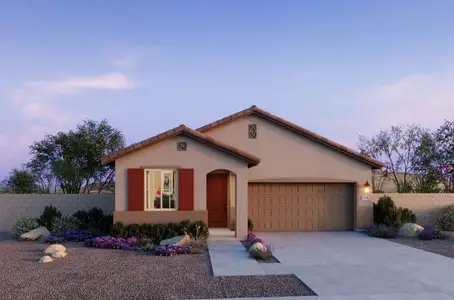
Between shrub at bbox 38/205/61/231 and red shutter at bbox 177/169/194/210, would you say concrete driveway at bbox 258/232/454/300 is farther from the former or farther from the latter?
shrub at bbox 38/205/61/231

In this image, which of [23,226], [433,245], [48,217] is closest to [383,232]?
[433,245]

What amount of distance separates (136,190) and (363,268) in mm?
7999

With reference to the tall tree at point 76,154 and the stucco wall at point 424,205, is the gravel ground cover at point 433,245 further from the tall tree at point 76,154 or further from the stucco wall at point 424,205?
the tall tree at point 76,154

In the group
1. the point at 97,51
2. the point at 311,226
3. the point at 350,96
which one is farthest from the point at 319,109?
the point at 97,51

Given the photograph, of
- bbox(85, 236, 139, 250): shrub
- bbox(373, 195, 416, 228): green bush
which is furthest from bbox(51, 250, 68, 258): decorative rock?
bbox(373, 195, 416, 228): green bush

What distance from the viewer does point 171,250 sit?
13188 millimetres

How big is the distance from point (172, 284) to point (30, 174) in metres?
20.4

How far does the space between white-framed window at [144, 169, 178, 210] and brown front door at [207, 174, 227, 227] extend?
3.01 metres

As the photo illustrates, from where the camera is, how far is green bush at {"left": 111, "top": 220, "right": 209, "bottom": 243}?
15.4m

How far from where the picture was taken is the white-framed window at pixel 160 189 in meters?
16.1

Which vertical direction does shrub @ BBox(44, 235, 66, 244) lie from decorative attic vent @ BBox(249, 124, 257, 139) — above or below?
below

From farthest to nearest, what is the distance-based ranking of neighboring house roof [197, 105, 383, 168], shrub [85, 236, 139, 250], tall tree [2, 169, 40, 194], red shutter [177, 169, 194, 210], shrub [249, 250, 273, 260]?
1. tall tree [2, 169, 40, 194]
2. neighboring house roof [197, 105, 383, 168]
3. red shutter [177, 169, 194, 210]
4. shrub [85, 236, 139, 250]
5. shrub [249, 250, 273, 260]

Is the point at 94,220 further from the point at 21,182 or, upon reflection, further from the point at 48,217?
the point at 21,182

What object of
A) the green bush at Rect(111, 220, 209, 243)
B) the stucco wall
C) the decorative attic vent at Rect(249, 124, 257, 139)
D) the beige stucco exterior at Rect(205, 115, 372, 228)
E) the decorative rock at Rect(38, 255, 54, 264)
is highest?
the decorative attic vent at Rect(249, 124, 257, 139)
